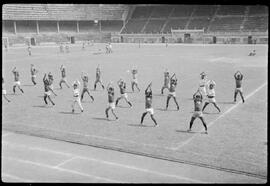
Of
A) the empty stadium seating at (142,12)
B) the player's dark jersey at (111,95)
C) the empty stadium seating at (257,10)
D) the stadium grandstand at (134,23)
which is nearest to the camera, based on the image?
the player's dark jersey at (111,95)

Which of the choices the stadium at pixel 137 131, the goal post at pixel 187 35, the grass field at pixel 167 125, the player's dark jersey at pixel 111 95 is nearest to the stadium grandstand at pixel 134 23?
the goal post at pixel 187 35

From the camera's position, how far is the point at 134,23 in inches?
3169

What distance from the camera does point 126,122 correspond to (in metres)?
15.7

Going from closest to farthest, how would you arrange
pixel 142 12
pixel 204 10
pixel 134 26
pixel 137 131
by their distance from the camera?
pixel 137 131
pixel 204 10
pixel 134 26
pixel 142 12

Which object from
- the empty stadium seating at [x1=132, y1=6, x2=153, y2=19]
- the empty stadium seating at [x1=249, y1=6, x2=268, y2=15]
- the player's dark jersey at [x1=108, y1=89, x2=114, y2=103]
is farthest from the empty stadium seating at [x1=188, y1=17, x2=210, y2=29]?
the player's dark jersey at [x1=108, y1=89, x2=114, y2=103]

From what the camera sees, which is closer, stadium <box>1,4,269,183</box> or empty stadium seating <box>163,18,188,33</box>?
stadium <box>1,4,269,183</box>

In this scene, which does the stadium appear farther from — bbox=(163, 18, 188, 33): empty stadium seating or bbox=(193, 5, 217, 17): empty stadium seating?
bbox=(193, 5, 217, 17): empty stadium seating

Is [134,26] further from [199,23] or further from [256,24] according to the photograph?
[256,24]

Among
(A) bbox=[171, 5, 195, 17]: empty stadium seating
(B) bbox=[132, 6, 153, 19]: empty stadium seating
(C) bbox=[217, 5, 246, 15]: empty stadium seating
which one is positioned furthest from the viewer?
(B) bbox=[132, 6, 153, 19]: empty stadium seating

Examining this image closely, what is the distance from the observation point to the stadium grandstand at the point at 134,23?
66.9m

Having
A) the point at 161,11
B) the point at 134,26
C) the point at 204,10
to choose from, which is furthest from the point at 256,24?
the point at 134,26

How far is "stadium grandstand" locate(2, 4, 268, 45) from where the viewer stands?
6688 cm

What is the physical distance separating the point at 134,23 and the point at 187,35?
15.2 meters

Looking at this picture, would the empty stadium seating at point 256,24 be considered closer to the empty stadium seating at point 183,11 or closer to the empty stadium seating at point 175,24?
the empty stadium seating at point 175,24
